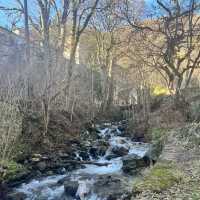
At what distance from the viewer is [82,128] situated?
16453mm

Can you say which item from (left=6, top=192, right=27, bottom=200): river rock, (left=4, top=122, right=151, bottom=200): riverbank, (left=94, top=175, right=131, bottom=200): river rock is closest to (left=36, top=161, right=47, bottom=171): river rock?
(left=4, top=122, right=151, bottom=200): riverbank

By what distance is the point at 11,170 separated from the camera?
9.46 metres

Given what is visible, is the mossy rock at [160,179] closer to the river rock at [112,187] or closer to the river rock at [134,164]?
the river rock at [112,187]

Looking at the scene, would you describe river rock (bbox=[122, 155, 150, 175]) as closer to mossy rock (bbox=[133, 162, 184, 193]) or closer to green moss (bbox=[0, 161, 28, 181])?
mossy rock (bbox=[133, 162, 184, 193])

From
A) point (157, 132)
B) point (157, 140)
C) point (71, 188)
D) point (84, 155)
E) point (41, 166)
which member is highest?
point (157, 132)

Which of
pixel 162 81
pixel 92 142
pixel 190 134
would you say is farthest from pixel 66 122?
pixel 162 81

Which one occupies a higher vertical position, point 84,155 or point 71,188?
point 84,155

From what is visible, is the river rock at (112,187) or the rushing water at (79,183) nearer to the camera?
the river rock at (112,187)

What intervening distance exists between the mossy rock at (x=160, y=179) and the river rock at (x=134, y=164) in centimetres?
243

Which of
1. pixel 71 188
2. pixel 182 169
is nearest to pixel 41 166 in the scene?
pixel 71 188

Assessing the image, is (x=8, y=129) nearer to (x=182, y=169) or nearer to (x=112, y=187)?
(x=112, y=187)

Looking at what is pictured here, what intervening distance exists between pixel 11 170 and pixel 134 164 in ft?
11.2

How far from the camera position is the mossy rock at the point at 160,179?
22.0 feet

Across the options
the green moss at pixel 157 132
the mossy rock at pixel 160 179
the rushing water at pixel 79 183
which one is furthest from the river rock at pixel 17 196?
the green moss at pixel 157 132
